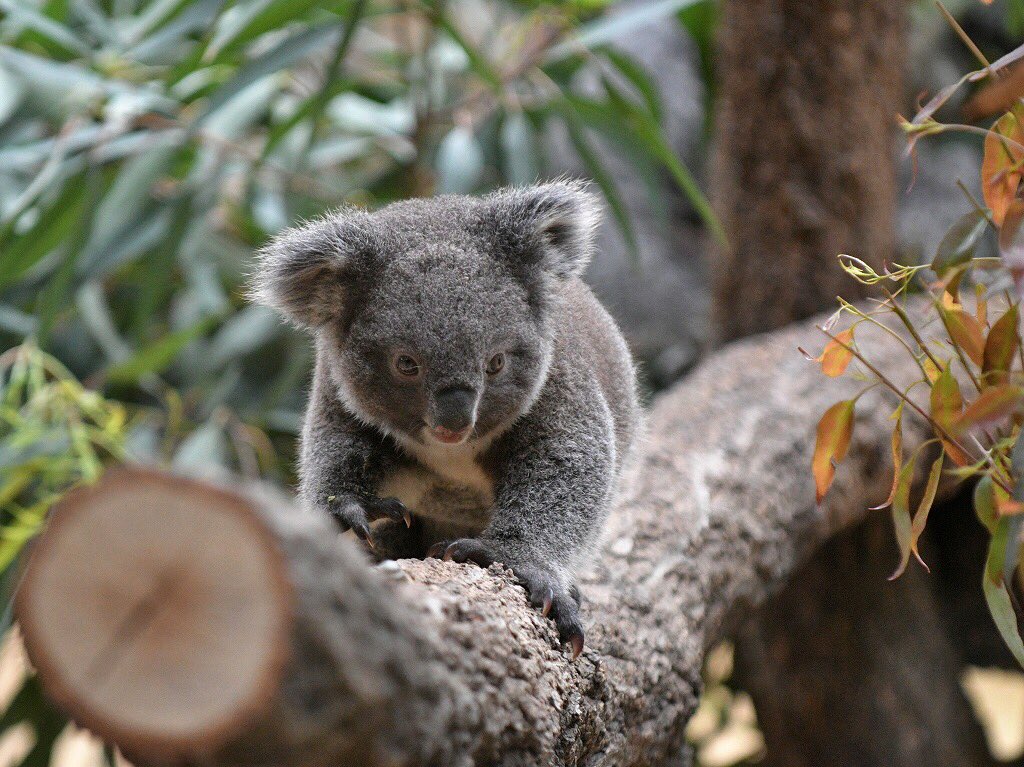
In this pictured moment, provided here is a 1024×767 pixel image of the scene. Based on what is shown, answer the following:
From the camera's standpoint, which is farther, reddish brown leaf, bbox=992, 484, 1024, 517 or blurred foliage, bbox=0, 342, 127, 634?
blurred foliage, bbox=0, 342, 127, 634

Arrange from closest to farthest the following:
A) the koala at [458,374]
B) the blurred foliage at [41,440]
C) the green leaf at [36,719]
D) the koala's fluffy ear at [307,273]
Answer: the koala at [458,374] → the koala's fluffy ear at [307,273] → the blurred foliage at [41,440] → the green leaf at [36,719]

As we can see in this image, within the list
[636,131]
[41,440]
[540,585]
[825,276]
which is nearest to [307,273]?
[540,585]

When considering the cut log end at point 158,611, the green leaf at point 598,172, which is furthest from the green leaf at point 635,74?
the cut log end at point 158,611

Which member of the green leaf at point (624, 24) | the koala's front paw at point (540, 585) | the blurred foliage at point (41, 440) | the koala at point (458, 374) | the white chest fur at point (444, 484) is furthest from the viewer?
the green leaf at point (624, 24)

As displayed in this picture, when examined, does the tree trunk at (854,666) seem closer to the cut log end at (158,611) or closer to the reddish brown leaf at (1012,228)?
the reddish brown leaf at (1012,228)

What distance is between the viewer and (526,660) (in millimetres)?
1580

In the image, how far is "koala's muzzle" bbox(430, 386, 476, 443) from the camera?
2037 millimetres

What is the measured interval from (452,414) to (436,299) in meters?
0.25

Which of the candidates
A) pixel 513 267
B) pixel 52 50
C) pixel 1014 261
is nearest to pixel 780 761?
pixel 513 267

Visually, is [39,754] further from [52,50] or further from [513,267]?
[513,267]

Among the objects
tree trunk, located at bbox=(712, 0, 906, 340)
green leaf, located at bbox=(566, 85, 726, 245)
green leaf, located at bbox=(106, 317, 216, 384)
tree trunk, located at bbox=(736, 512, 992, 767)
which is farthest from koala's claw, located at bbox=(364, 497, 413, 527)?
tree trunk, located at bbox=(712, 0, 906, 340)

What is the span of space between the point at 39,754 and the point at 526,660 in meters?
3.14

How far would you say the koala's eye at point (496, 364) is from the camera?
2.18 metres

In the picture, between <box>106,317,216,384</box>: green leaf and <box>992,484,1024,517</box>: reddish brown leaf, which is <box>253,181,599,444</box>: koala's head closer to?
<box>992,484,1024,517</box>: reddish brown leaf
